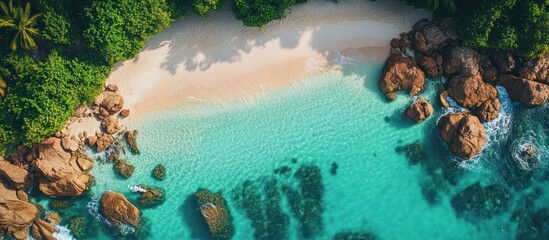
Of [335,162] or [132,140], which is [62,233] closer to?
[132,140]

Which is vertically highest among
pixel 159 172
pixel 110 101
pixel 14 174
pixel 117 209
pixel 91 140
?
pixel 110 101

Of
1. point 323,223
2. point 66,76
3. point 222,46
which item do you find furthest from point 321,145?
point 66,76

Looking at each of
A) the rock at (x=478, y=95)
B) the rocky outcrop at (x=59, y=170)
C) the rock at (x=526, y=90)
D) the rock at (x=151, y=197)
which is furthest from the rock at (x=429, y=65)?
the rocky outcrop at (x=59, y=170)

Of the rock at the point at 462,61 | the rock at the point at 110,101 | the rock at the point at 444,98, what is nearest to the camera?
the rock at the point at 110,101

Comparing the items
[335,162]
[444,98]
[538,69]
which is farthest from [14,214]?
[538,69]

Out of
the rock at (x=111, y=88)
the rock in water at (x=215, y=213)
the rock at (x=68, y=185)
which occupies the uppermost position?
the rock at (x=111, y=88)

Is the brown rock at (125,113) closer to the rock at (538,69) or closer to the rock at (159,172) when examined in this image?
the rock at (159,172)
